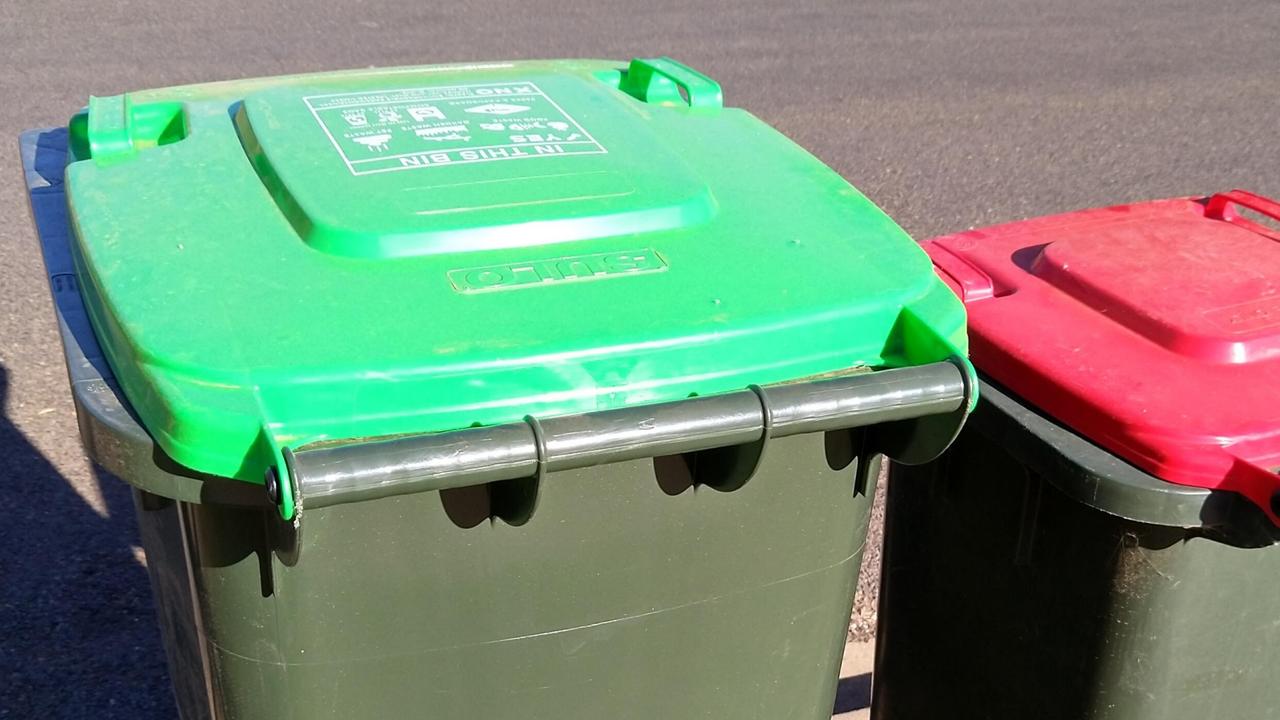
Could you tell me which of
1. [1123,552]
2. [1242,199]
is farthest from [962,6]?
[1123,552]

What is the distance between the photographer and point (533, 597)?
1.43m

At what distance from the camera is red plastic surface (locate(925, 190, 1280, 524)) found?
1445 millimetres

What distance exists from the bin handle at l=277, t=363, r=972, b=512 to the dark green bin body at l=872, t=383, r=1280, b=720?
0.87ft

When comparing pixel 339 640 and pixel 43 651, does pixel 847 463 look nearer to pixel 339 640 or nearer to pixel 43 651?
pixel 339 640

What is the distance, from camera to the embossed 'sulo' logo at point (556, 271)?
1389mm

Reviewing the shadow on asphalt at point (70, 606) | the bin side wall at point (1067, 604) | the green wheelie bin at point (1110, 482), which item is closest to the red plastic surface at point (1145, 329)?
the green wheelie bin at point (1110, 482)

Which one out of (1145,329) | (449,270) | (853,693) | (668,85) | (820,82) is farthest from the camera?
(820,82)

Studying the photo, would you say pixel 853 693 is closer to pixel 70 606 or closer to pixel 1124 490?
pixel 1124 490

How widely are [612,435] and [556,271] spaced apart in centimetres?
25

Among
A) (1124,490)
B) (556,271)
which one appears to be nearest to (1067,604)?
(1124,490)

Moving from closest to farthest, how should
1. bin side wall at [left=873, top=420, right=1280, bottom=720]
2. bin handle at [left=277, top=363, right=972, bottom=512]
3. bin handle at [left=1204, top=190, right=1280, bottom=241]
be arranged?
bin handle at [left=277, top=363, right=972, bottom=512]
bin side wall at [left=873, top=420, right=1280, bottom=720]
bin handle at [left=1204, top=190, right=1280, bottom=241]

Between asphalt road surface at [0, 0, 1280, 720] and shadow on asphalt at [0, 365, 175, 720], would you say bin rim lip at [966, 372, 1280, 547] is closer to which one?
shadow on asphalt at [0, 365, 175, 720]

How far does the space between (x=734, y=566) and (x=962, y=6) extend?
7733mm

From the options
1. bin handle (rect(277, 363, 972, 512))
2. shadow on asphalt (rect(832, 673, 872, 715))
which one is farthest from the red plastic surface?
shadow on asphalt (rect(832, 673, 872, 715))
